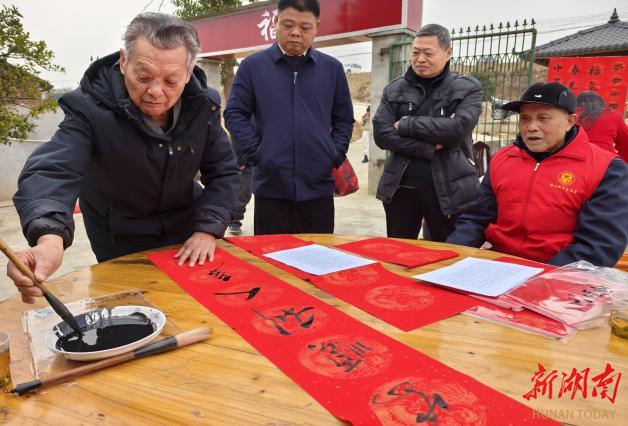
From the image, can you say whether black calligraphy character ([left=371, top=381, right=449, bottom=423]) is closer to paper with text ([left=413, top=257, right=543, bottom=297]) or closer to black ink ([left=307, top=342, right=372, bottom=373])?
black ink ([left=307, top=342, right=372, bottom=373])

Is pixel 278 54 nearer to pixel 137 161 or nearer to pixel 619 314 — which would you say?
pixel 137 161

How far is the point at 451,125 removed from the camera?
2416 mm

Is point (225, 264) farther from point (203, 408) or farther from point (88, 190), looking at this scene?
point (203, 408)

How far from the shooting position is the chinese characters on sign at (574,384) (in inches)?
30.5

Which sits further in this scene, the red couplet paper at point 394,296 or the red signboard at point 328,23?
the red signboard at point 328,23

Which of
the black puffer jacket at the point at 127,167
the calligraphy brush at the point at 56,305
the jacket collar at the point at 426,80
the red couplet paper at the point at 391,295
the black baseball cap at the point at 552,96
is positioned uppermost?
the jacket collar at the point at 426,80

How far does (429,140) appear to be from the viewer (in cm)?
244

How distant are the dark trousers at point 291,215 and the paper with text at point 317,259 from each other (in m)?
0.80

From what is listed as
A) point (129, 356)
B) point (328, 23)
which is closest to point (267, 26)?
point (328, 23)

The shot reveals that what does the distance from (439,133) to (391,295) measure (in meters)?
1.43

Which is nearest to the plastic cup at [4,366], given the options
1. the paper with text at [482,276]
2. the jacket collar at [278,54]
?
the paper with text at [482,276]

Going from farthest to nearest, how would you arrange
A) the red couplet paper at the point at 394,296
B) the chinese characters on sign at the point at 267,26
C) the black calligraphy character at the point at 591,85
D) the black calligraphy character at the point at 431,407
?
the chinese characters on sign at the point at 267,26
the black calligraphy character at the point at 591,85
the red couplet paper at the point at 394,296
the black calligraphy character at the point at 431,407

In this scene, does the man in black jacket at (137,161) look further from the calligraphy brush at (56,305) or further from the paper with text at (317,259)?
the paper with text at (317,259)

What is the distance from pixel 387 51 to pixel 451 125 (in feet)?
13.3
